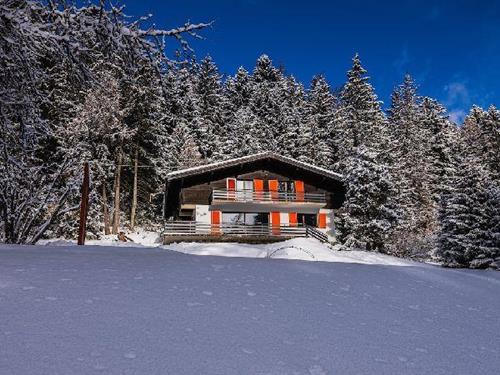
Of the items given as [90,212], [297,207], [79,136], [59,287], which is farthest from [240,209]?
[59,287]

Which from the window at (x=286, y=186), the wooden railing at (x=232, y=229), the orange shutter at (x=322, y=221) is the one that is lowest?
the wooden railing at (x=232, y=229)

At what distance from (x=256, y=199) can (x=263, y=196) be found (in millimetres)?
730

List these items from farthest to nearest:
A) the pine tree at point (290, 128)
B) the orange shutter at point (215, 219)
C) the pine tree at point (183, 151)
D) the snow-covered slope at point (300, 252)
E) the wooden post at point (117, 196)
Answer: the pine tree at point (290, 128)
the pine tree at point (183, 151)
the wooden post at point (117, 196)
the orange shutter at point (215, 219)
the snow-covered slope at point (300, 252)

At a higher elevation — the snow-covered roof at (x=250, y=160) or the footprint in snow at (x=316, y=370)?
the snow-covered roof at (x=250, y=160)

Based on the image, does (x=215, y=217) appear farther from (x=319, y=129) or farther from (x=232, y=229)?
(x=319, y=129)

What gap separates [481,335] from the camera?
14.8ft

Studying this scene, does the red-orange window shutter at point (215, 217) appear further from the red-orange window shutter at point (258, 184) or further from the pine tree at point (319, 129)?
the pine tree at point (319, 129)

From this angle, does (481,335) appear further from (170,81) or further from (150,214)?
(150,214)

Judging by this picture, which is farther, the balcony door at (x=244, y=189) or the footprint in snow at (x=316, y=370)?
the balcony door at (x=244, y=189)

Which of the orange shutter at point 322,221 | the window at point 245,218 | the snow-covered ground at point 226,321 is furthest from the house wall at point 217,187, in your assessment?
the snow-covered ground at point 226,321

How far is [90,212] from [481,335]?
3163 cm

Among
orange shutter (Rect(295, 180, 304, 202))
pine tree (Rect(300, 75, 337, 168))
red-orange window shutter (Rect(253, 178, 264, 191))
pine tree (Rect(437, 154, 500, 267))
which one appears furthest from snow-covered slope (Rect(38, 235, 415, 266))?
pine tree (Rect(300, 75, 337, 168))

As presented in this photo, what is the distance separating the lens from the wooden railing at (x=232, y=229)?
1277 inches

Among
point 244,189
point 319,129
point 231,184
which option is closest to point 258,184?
point 244,189
